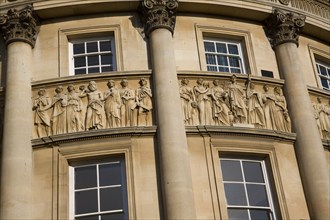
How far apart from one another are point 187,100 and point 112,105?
6.80ft

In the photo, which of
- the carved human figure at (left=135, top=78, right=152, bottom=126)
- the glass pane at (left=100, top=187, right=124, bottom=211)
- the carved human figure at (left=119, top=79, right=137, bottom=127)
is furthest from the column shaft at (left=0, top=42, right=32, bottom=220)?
the carved human figure at (left=135, top=78, right=152, bottom=126)

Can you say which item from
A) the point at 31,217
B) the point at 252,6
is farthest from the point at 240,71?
the point at 31,217

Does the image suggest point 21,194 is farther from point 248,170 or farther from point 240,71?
point 240,71

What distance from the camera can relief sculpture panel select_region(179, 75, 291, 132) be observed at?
1862 cm

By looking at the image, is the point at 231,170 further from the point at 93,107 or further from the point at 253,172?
the point at 93,107

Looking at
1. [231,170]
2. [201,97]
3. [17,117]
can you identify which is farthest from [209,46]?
[17,117]

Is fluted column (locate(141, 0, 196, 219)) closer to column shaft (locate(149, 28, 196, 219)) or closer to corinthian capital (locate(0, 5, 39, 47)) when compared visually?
column shaft (locate(149, 28, 196, 219))

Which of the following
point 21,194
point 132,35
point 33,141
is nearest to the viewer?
point 21,194

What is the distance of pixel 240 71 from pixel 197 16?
2148 millimetres

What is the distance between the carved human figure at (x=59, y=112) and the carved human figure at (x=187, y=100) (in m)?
3.22

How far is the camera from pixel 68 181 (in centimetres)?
1734

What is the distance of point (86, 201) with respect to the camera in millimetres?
17188

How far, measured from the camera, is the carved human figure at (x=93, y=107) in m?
18.1

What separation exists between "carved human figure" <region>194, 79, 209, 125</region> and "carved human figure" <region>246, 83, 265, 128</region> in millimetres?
1294
